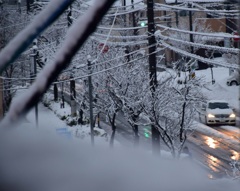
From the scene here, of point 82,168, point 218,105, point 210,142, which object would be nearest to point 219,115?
point 218,105

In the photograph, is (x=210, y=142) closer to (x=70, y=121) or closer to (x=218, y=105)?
(x=218, y=105)

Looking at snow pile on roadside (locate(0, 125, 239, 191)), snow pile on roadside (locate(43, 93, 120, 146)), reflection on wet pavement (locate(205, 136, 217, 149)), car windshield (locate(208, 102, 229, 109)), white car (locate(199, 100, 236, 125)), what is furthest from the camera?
car windshield (locate(208, 102, 229, 109))

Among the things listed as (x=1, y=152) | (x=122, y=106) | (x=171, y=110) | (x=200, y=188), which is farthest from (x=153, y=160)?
(x=122, y=106)

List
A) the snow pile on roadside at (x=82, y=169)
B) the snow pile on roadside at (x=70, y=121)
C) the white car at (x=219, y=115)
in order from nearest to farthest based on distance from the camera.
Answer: the snow pile on roadside at (x=82, y=169)
the snow pile on roadside at (x=70, y=121)
the white car at (x=219, y=115)

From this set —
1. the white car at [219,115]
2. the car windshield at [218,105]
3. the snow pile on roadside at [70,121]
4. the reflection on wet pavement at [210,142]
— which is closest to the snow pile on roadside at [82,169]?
the snow pile on roadside at [70,121]

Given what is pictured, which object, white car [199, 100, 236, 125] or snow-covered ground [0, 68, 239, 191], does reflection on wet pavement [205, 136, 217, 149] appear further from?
snow-covered ground [0, 68, 239, 191]

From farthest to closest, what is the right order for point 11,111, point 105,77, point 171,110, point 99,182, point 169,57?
1. point 169,57
2. point 105,77
3. point 171,110
4. point 11,111
5. point 99,182

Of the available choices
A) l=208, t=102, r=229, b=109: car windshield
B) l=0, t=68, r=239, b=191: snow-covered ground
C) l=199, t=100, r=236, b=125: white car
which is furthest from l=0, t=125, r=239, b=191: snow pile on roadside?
l=208, t=102, r=229, b=109: car windshield

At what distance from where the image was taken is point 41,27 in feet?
4.48

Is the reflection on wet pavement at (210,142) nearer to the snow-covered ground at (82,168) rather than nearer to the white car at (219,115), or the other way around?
the white car at (219,115)

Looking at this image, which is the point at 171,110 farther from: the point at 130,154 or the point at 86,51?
the point at 130,154

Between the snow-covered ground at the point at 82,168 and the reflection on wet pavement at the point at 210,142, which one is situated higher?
the snow-covered ground at the point at 82,168

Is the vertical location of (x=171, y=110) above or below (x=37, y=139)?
below

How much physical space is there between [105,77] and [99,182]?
1687 cm
